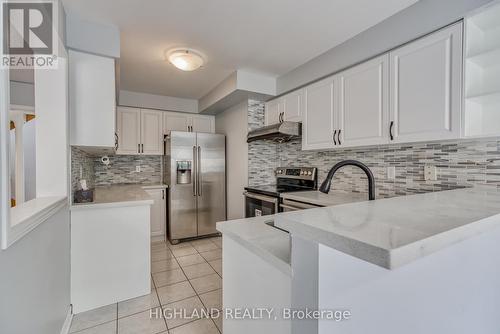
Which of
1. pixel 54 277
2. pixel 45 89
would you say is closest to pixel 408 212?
pixel 54 277

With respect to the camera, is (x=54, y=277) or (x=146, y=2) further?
(x=146, y=2)

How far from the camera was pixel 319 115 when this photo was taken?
2.54m

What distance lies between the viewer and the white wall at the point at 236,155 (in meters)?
3.44

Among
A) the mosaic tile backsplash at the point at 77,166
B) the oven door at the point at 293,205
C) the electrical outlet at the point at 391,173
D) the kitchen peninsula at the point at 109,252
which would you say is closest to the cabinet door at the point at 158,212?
the mosaic tile backsplash at the point at 77,166

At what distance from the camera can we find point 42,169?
5.36 feet

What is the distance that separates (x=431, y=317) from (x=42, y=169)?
2.36m

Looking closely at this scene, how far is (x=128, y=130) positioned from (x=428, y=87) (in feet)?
12.4

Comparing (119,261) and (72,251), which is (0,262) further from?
(119,261)

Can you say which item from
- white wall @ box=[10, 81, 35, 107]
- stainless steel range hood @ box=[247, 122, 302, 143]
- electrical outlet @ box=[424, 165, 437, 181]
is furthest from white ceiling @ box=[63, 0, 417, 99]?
white wall @ box=[10, 81, 35, 107]

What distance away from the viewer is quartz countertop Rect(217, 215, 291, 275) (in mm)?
802

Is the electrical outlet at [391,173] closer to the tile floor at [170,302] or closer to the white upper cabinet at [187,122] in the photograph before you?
the tile floor at [170,302]

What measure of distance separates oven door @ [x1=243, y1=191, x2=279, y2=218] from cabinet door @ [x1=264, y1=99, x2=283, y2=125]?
109cm

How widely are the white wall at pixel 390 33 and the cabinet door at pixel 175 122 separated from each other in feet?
7.30

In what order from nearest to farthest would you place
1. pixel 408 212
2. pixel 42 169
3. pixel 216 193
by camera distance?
1. pixel 408 212
2. pixel 42 169
3. pixel 216 193
